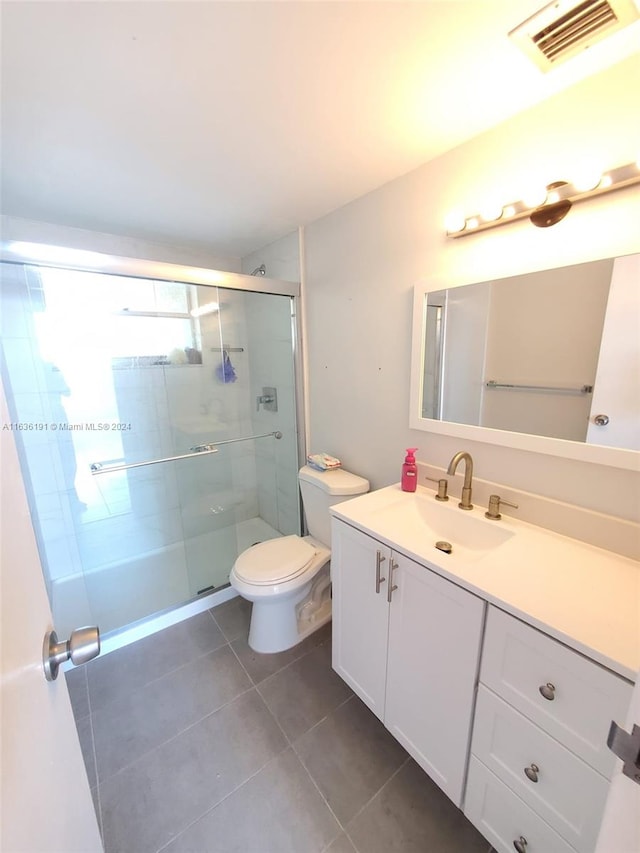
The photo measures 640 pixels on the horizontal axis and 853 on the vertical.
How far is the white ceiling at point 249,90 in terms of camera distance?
75cm

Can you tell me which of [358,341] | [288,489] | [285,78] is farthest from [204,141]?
[288,489]

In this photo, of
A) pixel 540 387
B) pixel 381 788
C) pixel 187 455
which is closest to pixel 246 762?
pixel 381 788

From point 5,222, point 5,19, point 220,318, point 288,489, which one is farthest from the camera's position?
point 288,489

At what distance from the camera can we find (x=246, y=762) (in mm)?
1207

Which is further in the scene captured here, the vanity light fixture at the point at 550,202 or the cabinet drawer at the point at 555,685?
the vanity light fixture at the point at 550,202

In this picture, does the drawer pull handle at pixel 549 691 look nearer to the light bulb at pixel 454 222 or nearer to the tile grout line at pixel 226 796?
the tile grout line at pixel 226 796

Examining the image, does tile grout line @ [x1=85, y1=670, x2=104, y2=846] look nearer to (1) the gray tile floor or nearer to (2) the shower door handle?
(1) the gray tile floor

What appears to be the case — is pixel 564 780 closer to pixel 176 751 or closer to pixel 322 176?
pixel 176 751

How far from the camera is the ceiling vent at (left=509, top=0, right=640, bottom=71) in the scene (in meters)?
0.71

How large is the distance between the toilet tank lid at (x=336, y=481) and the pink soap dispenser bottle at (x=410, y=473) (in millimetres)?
310

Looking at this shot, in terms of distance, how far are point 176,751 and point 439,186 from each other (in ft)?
7.82

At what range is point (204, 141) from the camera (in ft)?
3.79

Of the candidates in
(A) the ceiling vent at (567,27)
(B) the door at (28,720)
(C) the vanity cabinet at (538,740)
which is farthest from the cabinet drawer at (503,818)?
(A) the ceiling vent at (567,27)

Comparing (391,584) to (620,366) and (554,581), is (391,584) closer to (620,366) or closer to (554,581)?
(554,581)
